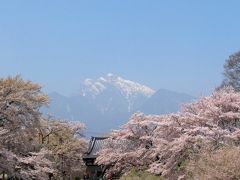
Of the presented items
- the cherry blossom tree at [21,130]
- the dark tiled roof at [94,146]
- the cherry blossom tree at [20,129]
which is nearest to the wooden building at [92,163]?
the dark tiled roof at [94,146]

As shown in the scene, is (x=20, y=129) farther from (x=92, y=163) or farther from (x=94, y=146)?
(x=94, y=146)

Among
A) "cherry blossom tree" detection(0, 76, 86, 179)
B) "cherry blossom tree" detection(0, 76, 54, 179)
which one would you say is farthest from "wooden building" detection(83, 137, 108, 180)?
"cherry blossom tree" detection(0, 76, 54, 179)

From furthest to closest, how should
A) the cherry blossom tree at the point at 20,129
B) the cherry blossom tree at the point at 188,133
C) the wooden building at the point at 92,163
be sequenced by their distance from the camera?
the wooden building at the point at 92,163
the cherry blossom tree at the point at 20,129
the cherry blossom tree at the point at 188,133

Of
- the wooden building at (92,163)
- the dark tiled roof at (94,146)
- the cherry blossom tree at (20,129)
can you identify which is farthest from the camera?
the dark tiled roof at (94,146)

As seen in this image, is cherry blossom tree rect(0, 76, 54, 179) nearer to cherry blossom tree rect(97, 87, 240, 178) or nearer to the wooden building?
cherry blossom tree rect(97, 87, 240, 178)

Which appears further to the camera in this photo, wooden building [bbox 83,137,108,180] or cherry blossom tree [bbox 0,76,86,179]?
wooden building [bbox 83,137,108,180]

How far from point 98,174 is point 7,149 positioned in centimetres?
3361

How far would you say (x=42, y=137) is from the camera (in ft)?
148

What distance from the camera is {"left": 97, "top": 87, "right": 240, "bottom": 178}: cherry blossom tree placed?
25.9 meters

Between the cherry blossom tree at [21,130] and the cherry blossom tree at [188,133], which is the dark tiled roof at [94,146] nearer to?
the cherry blossom tree at [21,130]

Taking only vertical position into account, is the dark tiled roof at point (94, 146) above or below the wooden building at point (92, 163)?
above

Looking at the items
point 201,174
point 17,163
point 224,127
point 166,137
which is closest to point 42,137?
point 17,163

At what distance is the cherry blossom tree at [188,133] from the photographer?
25.9 m

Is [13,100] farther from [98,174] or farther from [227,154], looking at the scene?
[98,174]
